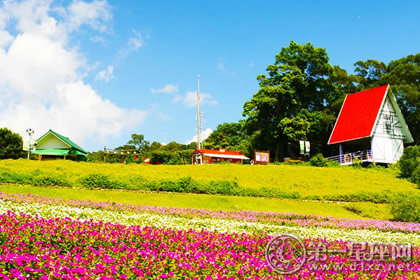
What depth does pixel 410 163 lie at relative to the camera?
34125mm

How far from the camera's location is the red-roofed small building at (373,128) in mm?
45188

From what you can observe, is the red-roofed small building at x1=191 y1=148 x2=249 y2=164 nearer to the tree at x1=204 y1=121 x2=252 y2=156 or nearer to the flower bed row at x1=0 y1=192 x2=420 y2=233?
the tree at x1=204 y1=121 x2=252 y2=156

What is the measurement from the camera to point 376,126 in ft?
151

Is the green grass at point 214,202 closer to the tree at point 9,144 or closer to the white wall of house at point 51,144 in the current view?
the white wall of house at point 51,144

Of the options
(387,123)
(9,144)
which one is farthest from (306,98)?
(9,144)

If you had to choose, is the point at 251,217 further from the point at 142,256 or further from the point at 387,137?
the point at 387,137

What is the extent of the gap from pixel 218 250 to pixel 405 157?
1275 inches

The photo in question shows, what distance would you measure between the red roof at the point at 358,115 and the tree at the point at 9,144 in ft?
123

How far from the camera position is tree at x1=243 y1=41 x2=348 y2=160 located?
4928 cm

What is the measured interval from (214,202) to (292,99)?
1197 inches

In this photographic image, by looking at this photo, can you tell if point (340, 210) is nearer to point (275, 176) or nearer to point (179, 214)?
point (275, 176)

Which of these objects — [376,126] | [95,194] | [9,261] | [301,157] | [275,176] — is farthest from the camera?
[301,157]

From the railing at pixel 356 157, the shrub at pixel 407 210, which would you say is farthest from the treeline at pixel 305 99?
the shrub at pixel 407 210

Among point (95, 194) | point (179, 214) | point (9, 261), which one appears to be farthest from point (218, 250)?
point (95, 194)
